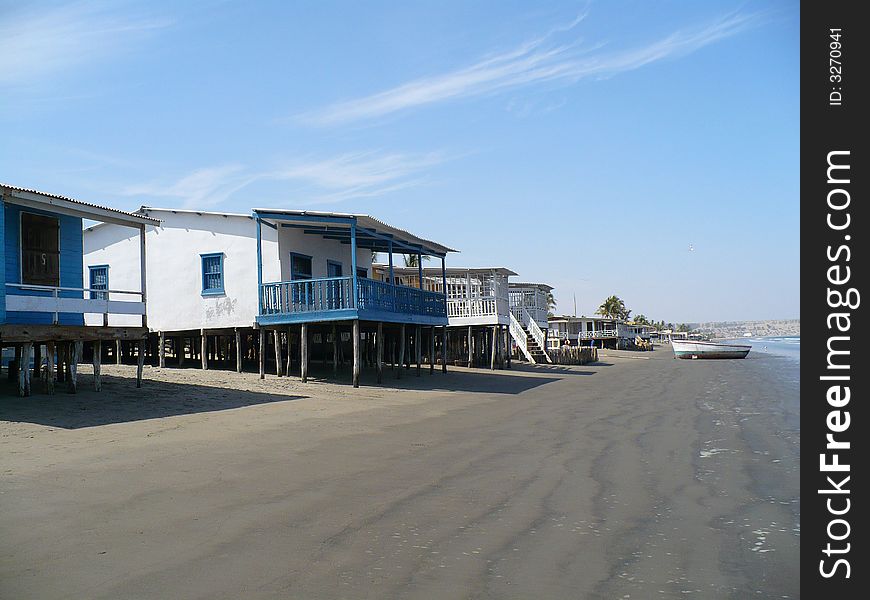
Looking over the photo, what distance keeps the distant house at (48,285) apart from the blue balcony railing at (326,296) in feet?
16.2

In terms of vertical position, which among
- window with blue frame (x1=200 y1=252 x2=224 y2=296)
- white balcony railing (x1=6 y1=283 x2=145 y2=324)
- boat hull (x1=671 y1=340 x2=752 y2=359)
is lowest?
boat hull (x1=671 y1=340 x2=752 y2=359)

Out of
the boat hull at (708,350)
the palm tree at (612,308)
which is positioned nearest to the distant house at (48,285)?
the boat hull at (708,350)

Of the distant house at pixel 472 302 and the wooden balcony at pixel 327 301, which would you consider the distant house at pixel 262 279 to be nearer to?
the wooden balcony at pixel 327 301

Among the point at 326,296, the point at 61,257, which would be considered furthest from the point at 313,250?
the point at 61,257

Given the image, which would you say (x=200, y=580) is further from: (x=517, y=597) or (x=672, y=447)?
(x=672, y=447)

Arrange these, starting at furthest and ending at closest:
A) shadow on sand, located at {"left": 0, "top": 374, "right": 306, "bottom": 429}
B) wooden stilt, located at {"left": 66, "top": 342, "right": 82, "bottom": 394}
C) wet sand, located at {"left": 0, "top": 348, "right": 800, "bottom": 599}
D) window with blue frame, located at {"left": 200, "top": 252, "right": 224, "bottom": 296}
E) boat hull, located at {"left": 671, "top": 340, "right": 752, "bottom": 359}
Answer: boat hull, located at {"left": 671, "top": 340, "right": 752, "bottom": 359} → window with blue frame, located at {"left": 200, "top": 252, "right": 224, "bottom": 296} → wooden stilt, located at {"left": 66, "top": 342, "right": 82, "bottom": 394} → shadow on sand, located at {"left": 0, "top": 374, "right": 306, "bottom": 429} → wet sand, located at {"left": 0, "top": 348, "right": 800, "bottom": 599}

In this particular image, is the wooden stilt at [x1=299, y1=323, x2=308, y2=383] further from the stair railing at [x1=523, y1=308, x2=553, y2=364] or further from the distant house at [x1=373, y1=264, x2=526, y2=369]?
the stair railing at [x1=523, y1=308, x2=553, y2=364]

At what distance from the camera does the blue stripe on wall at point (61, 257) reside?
1537 centimetres

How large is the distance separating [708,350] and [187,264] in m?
41.7

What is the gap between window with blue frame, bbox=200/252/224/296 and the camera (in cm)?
2305

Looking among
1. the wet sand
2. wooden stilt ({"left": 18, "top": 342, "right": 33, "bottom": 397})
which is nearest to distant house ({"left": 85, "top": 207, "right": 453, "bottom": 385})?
the wet sand

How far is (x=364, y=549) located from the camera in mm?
5883

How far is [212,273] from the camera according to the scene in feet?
76.0
